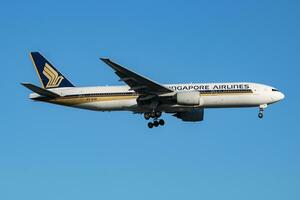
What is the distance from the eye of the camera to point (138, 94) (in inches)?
2388

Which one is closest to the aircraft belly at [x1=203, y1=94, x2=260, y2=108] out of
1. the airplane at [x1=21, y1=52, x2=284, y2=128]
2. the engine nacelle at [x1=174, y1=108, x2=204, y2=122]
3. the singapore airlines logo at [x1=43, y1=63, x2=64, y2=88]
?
the airplane at [x1=21, y1=52, x2=284, y2=128]

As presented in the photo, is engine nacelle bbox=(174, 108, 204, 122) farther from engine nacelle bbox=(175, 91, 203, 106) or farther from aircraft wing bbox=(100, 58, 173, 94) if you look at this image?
aircraft wing bbox=(100, 58, 173, 94)

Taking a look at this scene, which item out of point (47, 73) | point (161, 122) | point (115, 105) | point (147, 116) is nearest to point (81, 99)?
point (115, 105)

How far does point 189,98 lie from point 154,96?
328 centimetres

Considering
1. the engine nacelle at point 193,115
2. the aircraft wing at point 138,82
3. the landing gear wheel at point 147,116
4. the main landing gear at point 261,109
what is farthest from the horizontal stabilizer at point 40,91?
the main landing gear at point 261,109

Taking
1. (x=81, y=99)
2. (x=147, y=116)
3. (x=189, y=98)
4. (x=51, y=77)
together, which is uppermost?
(x=51, y=77)

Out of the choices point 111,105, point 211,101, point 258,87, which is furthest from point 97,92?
point 258,87

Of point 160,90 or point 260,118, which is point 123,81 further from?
point 260,118

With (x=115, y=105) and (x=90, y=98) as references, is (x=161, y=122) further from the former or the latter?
(x=90, y=98)

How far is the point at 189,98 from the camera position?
58156 mm

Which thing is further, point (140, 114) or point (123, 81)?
point (140, 114)

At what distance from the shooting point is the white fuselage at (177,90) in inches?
2340

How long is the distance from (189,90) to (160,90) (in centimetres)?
251

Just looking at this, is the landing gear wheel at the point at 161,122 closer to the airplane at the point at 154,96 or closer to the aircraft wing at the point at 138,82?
the airplane at the point at 154,96
